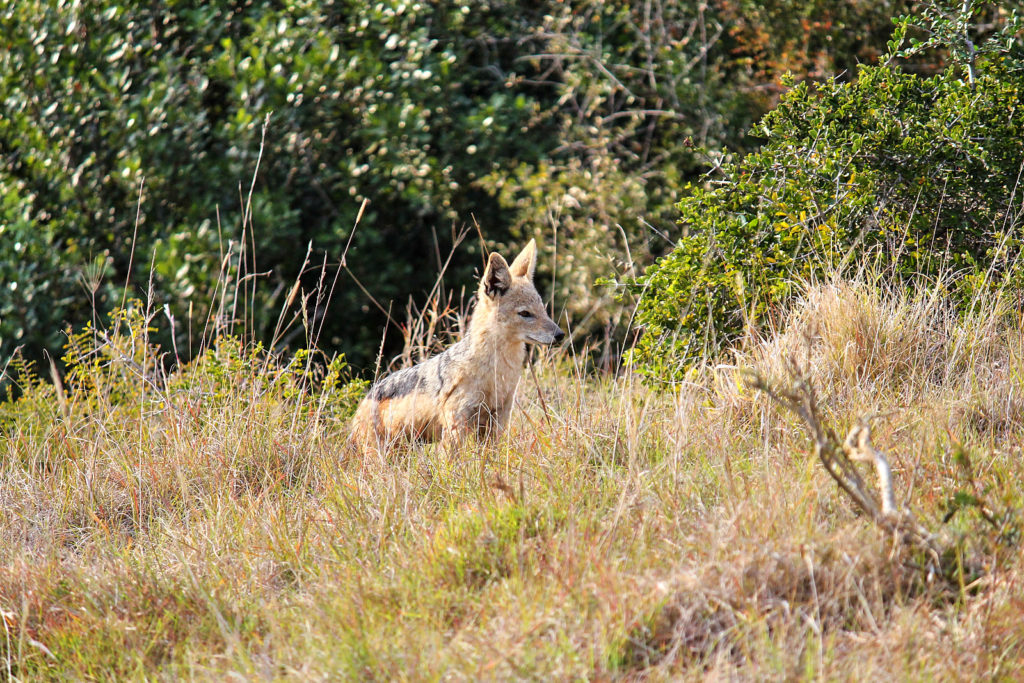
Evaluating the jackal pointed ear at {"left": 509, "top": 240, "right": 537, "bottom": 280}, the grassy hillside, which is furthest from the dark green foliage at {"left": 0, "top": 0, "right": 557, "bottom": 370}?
the grassy hillside

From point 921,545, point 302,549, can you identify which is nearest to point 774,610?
point 921,545

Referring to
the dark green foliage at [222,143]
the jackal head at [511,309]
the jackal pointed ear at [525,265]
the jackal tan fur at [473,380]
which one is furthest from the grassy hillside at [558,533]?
the dark green foliage at [222,143]

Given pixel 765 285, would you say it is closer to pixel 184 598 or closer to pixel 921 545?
pixel 921 545

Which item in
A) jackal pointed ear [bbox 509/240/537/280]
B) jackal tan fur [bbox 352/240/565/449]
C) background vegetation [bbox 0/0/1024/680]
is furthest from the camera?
jackal pointed ear [bbox 509/240/537/280]

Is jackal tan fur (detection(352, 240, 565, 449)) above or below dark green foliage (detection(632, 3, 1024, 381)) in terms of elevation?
below

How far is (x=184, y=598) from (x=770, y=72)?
831cm

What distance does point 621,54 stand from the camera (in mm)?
10609

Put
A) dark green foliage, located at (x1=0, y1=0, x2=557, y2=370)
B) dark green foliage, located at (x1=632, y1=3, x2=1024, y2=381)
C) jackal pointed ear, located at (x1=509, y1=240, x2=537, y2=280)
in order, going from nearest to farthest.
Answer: dark green foliage, located at (x1=632, y1=3, x2=1024, y2=381), jackal pointed ear, located at (x1=509, y1=240, x2=537, y2=280), dark green foliage, located at (x1=0, y1=0, x2=557, y2=370)

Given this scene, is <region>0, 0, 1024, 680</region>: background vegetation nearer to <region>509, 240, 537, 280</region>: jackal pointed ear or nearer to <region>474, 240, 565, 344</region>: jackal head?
<region>509, 240, 537, 280</region>: jackal pointed ear

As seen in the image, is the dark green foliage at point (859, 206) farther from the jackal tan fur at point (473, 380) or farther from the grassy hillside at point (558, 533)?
the jackal tan fur at point (473, 380)

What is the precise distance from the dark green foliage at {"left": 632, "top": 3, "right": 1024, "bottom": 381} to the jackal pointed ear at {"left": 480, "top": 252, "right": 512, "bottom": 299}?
2.61 ft

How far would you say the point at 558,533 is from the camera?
378cm

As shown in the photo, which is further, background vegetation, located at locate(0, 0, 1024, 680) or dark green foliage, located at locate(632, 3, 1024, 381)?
dark green foliage, located at locate(632, 3, 1024, 381)

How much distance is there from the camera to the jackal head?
5.88m
